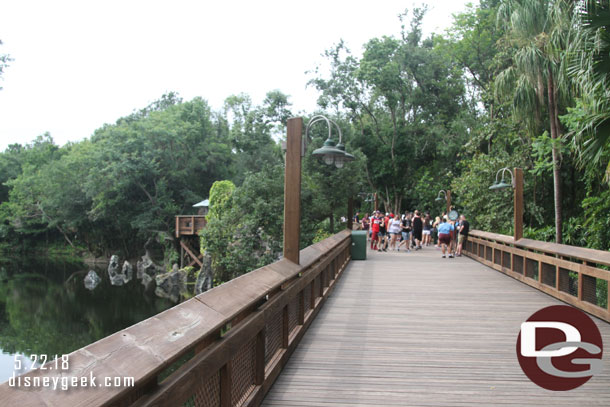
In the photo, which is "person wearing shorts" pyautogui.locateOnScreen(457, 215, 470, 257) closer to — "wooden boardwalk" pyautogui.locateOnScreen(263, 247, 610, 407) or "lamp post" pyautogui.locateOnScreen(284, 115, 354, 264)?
"wooden boardwalk" pyautogui.locateOnScreen(263, 247, 610, 407)

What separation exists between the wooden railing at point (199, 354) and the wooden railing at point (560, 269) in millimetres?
4425

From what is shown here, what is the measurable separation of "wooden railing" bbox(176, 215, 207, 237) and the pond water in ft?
16.4

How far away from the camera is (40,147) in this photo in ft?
223

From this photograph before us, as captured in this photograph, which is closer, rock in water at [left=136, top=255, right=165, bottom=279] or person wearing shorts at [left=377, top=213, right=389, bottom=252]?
person wearing shorts at [left=377, top=213, right=389, bottom=252]

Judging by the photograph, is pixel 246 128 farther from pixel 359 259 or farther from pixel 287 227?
pixel 287 227

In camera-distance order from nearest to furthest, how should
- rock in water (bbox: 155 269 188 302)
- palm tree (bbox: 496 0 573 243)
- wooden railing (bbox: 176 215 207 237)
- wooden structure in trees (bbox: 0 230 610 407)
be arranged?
wooden structure in trees (bbox: 0 230 610 407) < palm tree (bbox: 496 0 573 243) < rock in water (bbox: 155 269 188 302) < wooden railing (bbox: 176 215 207 237)

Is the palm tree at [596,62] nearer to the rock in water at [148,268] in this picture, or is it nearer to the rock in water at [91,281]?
the rock in water at [91,281]

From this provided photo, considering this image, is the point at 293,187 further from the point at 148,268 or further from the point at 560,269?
the point at 148,268

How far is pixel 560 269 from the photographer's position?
8.63 meters

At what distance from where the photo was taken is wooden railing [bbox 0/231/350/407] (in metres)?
1.66

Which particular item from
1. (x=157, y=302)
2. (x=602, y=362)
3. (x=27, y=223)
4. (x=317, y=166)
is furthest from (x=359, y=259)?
(x=27, y=223)

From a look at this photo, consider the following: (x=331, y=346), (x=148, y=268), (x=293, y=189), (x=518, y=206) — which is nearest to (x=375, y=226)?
(x=518, y=206)

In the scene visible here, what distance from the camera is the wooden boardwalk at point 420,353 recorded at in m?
4.01

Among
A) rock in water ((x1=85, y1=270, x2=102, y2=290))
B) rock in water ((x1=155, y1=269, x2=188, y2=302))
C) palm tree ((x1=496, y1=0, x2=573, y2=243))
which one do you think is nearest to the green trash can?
palm tree ((x1=496, y1=0, x2=573, y2=243))
